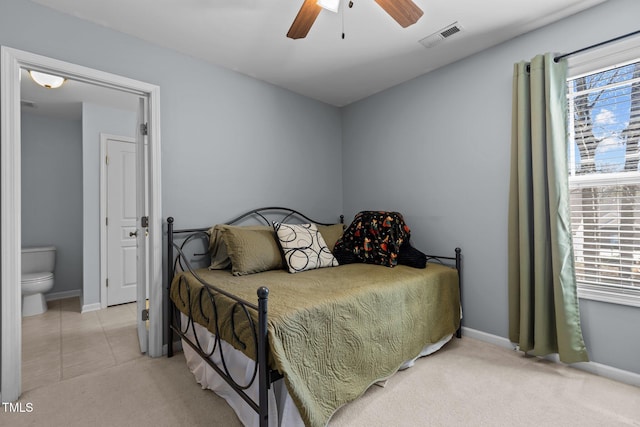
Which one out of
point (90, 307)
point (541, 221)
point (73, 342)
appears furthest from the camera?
point (90, 307)

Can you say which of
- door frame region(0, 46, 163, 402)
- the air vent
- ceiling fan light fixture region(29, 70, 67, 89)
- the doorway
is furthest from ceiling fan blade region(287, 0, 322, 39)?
the doorway

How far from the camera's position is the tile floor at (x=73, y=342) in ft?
6.95

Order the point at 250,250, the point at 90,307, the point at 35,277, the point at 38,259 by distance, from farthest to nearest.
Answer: the point at 38,259
the point at 90,307
the point at 35,277
the point at 250,250

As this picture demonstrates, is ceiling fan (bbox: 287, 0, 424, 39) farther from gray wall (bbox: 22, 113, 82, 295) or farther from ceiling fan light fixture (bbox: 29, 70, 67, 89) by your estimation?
gray wall (bbox: 22, 113, 82, 295)

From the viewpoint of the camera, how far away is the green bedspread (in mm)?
1372

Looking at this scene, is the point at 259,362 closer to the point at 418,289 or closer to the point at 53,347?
the point at 418,289

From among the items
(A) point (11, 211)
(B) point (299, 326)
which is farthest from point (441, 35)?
(A) point (11, 211)

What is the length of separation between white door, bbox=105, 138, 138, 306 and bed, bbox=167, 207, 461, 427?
1.78 meters

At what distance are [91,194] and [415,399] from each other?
3839 millimetres

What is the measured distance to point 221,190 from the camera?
2684 millimetres

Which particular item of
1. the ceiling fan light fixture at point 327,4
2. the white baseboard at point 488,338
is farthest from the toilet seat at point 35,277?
the white baseboard at point 488,338

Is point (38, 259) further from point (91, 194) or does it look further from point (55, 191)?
point (91, 194)

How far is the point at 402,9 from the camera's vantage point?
1540 mm

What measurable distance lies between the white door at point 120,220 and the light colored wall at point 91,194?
4.2 inches
